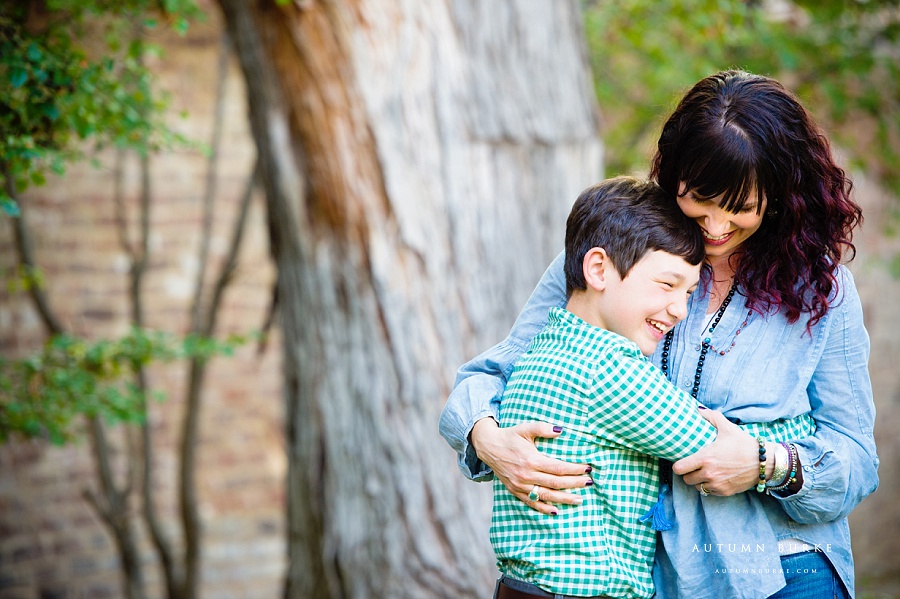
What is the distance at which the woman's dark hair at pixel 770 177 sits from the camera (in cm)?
178

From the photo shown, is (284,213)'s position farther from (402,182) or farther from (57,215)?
(57,215)

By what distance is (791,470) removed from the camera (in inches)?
69.3

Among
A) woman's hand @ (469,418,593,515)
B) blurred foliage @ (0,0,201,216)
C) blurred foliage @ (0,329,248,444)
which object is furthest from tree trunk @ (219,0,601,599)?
woman's hand @ (469,418,593,515)

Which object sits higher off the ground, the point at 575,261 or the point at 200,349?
the point at 575,261

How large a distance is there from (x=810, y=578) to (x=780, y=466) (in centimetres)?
26

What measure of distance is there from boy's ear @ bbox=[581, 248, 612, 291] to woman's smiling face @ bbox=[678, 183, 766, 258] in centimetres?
19

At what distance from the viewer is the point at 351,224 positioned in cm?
335

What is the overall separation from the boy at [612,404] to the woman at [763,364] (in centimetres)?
5

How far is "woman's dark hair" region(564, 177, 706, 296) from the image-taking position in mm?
1828

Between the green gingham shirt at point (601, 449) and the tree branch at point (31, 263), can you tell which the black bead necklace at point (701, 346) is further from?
the tree branch at point (31, 263)

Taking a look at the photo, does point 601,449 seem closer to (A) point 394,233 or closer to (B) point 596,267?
(B) point 596,267

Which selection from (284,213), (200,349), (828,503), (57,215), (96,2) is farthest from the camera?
(57,215)

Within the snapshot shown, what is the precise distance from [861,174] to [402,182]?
448cm

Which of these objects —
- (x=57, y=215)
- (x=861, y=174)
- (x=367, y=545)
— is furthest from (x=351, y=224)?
(x=861, y=174)
